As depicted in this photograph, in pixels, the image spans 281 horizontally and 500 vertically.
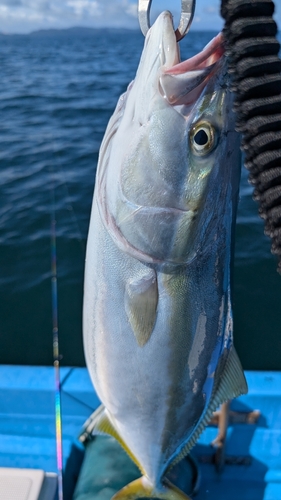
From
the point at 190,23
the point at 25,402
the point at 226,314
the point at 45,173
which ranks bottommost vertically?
the point at 25,402

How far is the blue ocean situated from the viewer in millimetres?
4363

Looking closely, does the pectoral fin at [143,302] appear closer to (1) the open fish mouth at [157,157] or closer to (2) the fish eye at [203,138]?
(1) the open fish mouth at [157,157]

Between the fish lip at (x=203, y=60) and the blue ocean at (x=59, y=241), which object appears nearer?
the fish lip at (x=203, y=60)

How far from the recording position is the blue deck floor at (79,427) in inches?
103

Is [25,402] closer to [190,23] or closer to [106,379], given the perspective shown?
[106,379]

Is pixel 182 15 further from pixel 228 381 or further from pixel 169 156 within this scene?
pixel 228 381

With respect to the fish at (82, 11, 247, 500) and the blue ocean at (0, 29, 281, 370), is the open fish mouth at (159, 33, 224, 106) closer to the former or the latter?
the fish at (82, 11, 247, 500)

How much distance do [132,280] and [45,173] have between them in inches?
242

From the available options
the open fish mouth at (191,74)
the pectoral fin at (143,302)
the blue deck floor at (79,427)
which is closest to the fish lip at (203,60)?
the open fish mouth at (191,74)

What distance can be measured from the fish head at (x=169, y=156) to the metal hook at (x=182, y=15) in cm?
3

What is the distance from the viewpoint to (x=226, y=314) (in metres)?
1.52

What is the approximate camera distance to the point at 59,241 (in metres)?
5.47

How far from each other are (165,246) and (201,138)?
0.32 m

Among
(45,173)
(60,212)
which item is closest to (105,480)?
(60,212)
